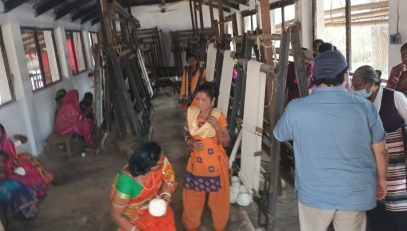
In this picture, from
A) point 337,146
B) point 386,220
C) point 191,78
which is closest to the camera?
point 337,146

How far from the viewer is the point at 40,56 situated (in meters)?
7.05

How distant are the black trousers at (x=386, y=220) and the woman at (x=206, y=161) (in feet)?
3.64

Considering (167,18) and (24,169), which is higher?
(167,18)

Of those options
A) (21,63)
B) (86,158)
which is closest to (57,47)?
(21,63)

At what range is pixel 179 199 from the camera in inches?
149

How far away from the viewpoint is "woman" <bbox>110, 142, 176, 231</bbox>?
6.95 ft

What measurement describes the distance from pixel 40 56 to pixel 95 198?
4.07m

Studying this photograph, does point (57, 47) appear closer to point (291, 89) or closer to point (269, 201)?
point (291, 89)

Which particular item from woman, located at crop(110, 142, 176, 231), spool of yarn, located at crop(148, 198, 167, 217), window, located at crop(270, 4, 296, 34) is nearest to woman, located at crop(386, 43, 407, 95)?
woman, located at crop(110, 142, 176, 231)

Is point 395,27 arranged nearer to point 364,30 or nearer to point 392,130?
point 364,30

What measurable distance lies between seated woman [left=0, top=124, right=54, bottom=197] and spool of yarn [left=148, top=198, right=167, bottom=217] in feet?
7.61

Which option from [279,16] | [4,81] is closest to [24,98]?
[4,81]

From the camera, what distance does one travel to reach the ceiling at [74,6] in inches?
260

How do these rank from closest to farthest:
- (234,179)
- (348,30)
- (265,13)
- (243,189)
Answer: (265,13), (243,189), (234,179), (348,30)
